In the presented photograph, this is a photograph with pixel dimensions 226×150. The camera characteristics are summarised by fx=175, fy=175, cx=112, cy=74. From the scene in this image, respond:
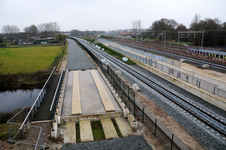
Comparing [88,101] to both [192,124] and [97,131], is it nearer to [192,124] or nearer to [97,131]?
[97,131]

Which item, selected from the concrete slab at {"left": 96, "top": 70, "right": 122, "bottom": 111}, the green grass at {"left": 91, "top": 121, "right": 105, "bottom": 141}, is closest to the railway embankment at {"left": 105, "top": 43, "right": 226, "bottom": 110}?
the concrete slab at {"left": 96, "top": 70, "right": 122, "bottom": 111}

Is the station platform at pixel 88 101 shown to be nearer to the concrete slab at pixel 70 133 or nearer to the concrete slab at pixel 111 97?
the concrete slab at pixel 111 97

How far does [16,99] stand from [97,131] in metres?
15.1

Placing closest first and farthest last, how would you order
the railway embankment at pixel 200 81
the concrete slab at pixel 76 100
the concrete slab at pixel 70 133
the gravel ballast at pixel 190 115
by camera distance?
the concrete slab at pixel 70 133 → the gravel ballast at pixel 190 115 → the concrete slab at pixel 76 100 → the railway embankment at pixel 200 81

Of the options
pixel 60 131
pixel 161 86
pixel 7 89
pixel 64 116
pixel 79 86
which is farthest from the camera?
pixel 7 89

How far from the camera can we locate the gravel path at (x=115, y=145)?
962 centimetres

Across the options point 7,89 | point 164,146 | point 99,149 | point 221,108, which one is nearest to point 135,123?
point 164,146

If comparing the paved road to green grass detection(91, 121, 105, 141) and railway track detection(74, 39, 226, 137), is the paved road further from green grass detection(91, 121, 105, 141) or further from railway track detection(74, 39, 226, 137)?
green grass detection(91, 121, 105, 141)

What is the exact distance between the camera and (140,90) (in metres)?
20.7

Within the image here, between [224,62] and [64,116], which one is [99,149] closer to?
[64,116]

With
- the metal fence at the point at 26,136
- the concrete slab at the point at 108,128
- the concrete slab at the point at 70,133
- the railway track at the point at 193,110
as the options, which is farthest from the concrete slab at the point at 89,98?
the railway track at the point at 193,110

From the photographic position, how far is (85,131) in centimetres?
1144

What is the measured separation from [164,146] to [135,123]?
2.47m

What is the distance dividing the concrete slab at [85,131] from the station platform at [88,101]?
523mm
